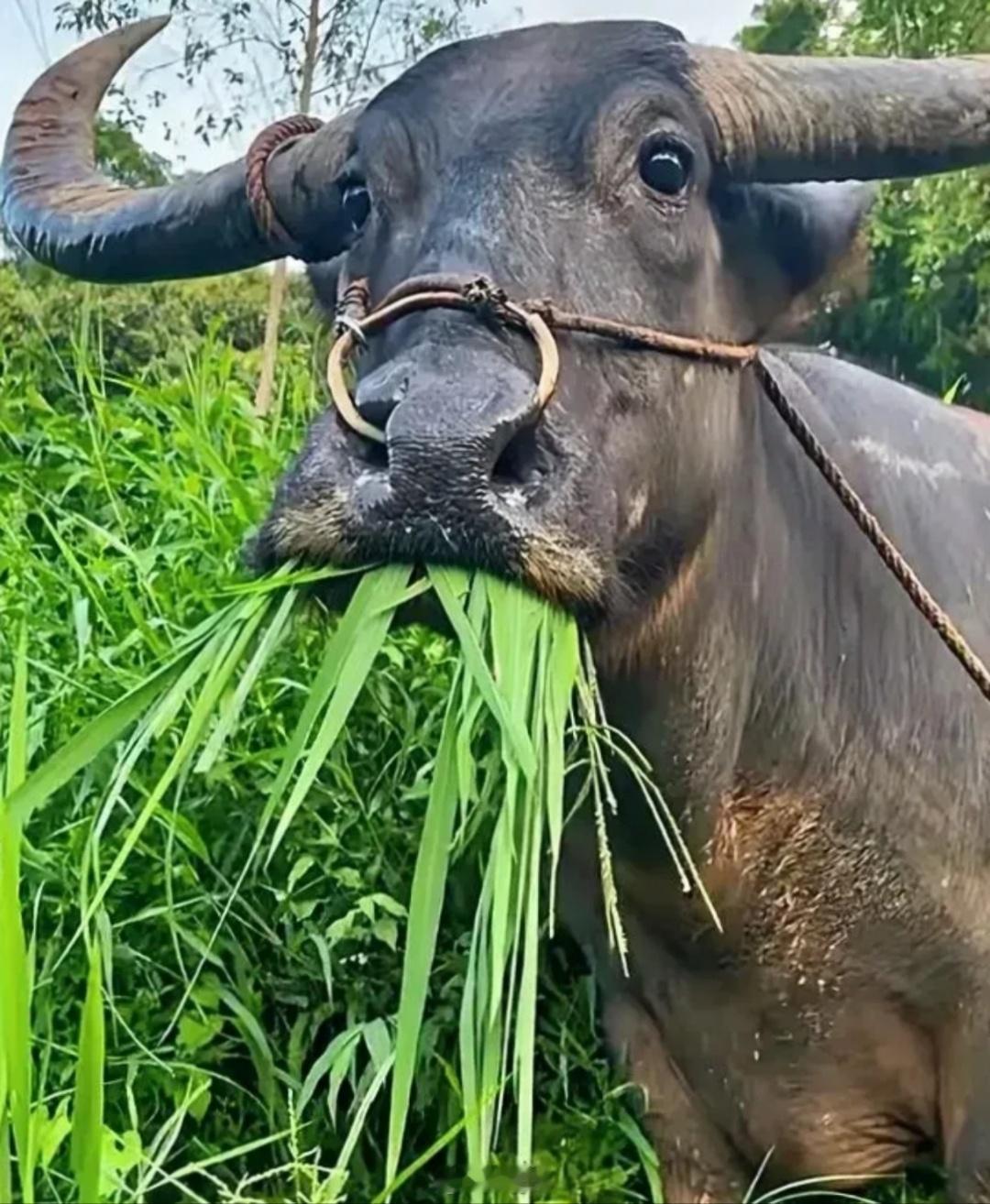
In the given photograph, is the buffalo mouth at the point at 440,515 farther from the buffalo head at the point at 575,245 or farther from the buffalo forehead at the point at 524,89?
the buffalo forehead at the point at 524,89

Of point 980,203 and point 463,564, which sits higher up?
point 463,564

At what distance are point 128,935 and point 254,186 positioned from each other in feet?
4.00

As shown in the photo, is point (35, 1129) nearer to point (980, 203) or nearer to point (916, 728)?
point (916, 728)

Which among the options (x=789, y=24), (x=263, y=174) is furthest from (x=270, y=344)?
(x=789, y=24)

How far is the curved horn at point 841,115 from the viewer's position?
295cm

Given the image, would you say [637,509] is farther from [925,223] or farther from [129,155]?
[925,223]

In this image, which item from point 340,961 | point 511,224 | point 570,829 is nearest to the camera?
point 511,224

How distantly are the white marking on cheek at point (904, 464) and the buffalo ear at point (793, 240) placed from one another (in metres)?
0.33

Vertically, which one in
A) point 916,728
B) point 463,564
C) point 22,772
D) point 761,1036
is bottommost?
point 761,1036

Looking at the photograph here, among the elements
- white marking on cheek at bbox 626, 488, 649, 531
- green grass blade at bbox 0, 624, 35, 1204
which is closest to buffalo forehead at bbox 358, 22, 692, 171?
white marking on cheek at bbox 626, 488, 649, 531

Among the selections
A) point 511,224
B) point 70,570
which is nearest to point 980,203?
point 70,570

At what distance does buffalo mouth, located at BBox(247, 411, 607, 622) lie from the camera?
2322mm

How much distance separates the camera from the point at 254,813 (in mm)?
3486

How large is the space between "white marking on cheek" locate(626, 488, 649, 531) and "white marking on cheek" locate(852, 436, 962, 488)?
0.83 meters
